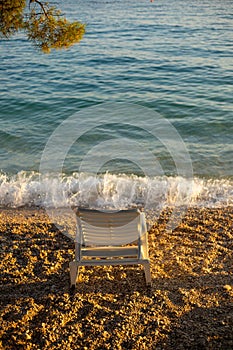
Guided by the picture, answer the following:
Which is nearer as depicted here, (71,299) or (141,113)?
(71,299)

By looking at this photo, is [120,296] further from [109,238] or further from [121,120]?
[121,120]

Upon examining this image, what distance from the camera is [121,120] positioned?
1341 cm

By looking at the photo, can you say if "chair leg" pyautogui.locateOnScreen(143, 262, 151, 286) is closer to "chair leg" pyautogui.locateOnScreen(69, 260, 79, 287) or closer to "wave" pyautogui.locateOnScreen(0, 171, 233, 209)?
"chair leg" pyautogui.locateOnScreen(69, 260, 79, 287)

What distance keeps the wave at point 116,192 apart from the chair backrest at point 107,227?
7.76ft

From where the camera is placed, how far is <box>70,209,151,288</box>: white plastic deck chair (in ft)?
17.5

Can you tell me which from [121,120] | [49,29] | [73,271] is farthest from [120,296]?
[121,120]

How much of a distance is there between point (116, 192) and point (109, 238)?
2992 mm

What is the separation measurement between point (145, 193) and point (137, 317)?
4055mm

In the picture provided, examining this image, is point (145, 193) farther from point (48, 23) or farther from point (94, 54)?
point (94, 54)

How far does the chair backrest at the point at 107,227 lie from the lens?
5574 mm

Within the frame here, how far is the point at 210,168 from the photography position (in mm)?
10195

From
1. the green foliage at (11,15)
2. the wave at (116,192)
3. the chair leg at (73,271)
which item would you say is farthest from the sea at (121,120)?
the green foliage at (11,15)

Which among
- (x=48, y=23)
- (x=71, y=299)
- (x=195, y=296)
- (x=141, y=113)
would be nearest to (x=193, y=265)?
(x=195, y=296)

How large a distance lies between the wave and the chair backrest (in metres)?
2.36
